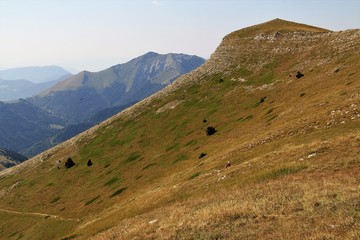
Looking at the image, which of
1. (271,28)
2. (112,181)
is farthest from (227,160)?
(271,28)

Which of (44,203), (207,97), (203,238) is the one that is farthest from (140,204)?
(207,97)

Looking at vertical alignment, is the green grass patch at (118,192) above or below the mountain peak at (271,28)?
below

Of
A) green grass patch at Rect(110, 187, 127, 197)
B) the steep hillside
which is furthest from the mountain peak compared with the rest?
green grass patch at Rect(110, 187, 127, 197)

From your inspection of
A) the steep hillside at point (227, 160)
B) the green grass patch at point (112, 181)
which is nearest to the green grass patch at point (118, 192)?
the steep hillside at point (227, 160)

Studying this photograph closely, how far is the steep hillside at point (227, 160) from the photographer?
2392 cm

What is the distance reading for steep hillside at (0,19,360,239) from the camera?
23922 mm

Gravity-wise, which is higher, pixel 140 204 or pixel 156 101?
pixel 156 101

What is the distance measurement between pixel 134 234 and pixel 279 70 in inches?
3174

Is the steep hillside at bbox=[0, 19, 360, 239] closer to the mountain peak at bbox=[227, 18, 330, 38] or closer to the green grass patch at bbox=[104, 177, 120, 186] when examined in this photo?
the green grass patch at bbox=[104, 177, 120, 186]

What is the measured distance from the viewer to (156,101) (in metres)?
124

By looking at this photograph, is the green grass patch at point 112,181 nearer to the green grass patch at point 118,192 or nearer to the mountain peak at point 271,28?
the green grass patch at point 118,192

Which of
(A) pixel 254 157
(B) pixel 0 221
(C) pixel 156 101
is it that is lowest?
(B) pixel 0 221

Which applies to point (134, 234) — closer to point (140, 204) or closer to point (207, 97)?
point (140, 204)

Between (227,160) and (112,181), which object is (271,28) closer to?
(112,181)
